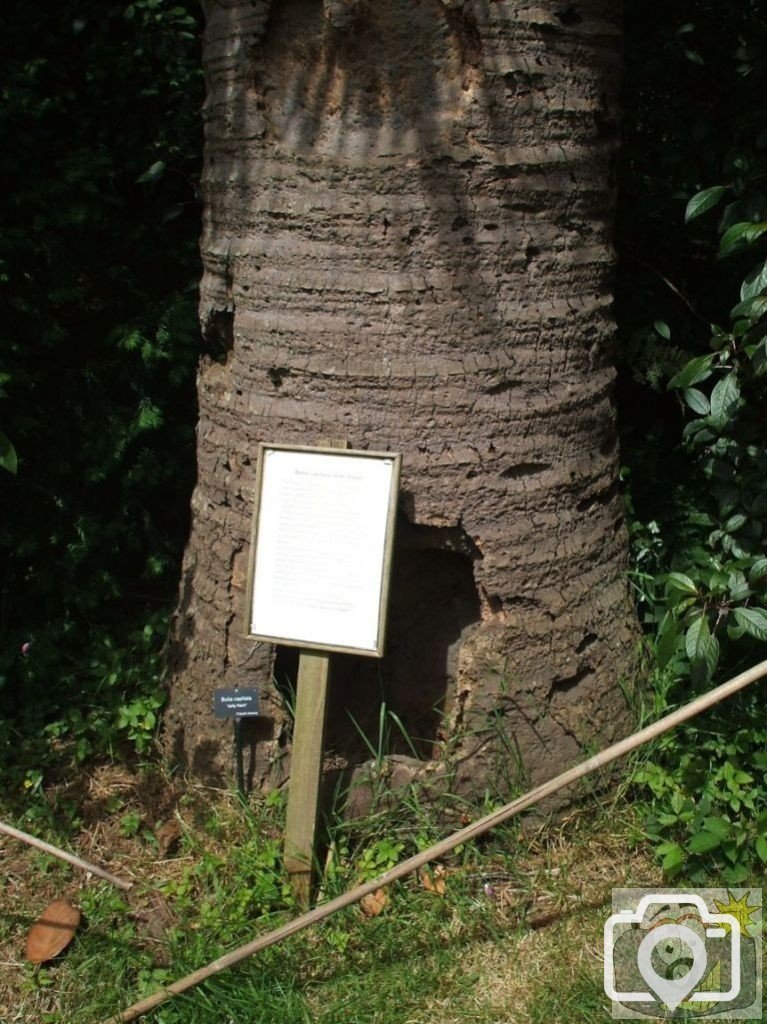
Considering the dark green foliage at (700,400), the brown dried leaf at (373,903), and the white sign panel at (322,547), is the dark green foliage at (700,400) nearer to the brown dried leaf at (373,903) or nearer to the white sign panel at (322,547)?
the brown dried leaf at (373,903)

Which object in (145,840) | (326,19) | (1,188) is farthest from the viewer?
(1,188)

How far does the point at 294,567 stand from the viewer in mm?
2990

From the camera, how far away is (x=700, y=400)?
344 cm

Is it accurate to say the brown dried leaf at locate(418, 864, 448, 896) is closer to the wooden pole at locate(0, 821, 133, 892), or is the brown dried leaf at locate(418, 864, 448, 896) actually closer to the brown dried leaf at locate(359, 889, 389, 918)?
the brown dried leaf at locate(359, 889, 389, 918)

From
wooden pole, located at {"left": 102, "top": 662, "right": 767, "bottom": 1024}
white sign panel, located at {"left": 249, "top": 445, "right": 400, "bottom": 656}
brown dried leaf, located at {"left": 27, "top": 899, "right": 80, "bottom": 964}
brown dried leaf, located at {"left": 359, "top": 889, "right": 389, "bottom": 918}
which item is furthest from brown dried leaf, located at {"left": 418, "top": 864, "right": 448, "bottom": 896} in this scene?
brown dried leaf, located at {"left": 27, "top": 899, "right": 80, "bottom": 964}

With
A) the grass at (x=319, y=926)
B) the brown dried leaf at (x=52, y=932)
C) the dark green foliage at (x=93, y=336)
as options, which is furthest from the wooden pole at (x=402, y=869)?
the dark green foliage at (x=93, y=336)

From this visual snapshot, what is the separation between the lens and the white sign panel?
292cm

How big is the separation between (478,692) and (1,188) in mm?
2665

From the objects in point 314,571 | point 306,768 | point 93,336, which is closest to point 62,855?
point 306,768

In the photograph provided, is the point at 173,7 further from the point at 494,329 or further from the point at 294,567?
the point at 294,567

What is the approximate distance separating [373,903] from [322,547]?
40.3 inches

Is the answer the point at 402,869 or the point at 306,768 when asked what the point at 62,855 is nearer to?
the point at 306,768

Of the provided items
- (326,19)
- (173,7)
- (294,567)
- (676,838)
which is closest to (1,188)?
(173,7)

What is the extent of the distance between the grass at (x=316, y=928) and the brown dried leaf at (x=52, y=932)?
4 centimetres
